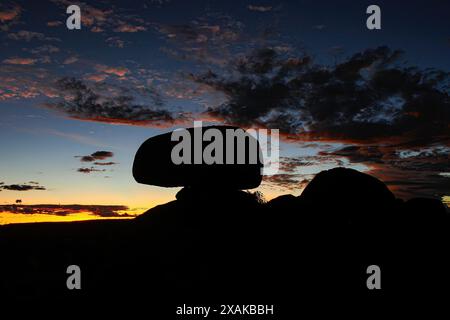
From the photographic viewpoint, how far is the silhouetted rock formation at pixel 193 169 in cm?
1608

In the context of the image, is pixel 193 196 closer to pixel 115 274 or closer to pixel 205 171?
pixel 205 171

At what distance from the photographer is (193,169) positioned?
53.0 feet

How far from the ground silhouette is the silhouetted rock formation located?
0.10 meters

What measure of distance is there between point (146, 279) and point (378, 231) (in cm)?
768

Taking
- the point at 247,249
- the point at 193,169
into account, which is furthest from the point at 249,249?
the point at 193,169

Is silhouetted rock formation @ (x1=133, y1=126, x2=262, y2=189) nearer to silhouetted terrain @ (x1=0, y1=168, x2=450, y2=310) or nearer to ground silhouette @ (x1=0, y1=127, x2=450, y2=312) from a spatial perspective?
ground silhouette @ (x1=0, y1=127, x2=450, y2=312)

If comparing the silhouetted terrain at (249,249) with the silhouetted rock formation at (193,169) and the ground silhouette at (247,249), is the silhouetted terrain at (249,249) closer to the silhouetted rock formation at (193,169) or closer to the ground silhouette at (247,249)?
the ground silhouette at (247,249)

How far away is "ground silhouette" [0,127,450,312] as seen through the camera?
1041 centimetres

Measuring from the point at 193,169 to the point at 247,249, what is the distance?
15.8 ft

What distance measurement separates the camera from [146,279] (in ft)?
36.9

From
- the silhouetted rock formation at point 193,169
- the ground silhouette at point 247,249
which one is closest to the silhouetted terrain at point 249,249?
the ground silhouette at point 247,249

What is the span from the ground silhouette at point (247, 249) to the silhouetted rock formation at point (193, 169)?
0.10 m

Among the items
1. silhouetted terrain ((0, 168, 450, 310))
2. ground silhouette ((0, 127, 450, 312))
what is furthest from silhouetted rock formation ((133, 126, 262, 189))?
silhouetted terrain ((0, 168, 450, 310))
